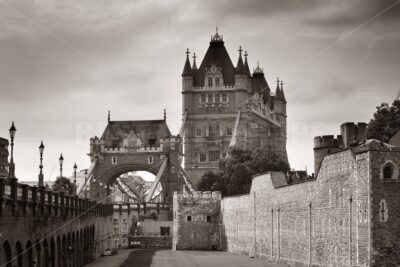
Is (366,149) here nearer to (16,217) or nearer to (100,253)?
(16,217)

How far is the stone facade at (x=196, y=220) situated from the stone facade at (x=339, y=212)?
68.2 ft

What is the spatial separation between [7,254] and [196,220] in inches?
2004

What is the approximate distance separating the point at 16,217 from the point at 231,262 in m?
28.8

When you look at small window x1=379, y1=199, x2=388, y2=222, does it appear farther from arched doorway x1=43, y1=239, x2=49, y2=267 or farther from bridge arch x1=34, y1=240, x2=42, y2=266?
arched doorway x1=43, y1=239, x2=49, y2=267

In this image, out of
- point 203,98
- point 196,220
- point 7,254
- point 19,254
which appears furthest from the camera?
point 203,98

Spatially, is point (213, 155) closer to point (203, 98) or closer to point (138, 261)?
point (203, 98)

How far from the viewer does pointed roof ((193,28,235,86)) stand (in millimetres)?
134988

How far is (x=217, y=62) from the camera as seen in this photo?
449 feet

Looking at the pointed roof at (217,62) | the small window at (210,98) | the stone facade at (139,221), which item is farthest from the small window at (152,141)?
the stone facade at (139,221)

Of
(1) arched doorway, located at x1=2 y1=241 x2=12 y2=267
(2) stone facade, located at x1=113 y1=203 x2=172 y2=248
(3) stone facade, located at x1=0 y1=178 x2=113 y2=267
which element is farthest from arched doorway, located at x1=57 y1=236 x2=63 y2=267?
(2) stone facade, located at x1=113 y1=203 x2=172 y2=248

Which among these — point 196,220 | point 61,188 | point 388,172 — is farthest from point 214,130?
point 388,172

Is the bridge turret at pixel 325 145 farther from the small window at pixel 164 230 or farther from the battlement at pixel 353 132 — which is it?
the small window at pixel 164 230

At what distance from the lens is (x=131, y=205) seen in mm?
101500

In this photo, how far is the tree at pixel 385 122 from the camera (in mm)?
62375
